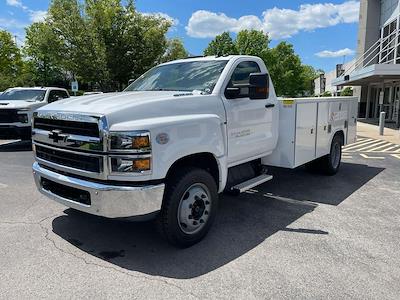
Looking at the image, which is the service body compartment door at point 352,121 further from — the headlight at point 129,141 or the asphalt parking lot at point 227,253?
the headlight at point 129,141

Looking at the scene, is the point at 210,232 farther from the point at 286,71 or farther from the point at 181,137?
the point at 286,71

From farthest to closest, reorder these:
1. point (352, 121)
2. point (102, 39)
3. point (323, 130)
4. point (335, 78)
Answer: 1. point (335, 78)
2. point (102, 39)
3. point (352, 121)
4. point (323, 130)

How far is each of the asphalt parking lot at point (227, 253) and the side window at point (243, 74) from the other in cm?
178

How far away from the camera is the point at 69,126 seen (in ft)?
12.7

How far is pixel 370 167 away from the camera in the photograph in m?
8.82

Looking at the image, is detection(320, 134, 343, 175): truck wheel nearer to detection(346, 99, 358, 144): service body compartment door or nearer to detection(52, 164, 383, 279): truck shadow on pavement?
detection(346, 99, 358, 144): service body compartment door

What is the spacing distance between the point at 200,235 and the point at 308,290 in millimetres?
1399

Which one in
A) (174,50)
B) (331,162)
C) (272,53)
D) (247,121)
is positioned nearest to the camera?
(247,121)

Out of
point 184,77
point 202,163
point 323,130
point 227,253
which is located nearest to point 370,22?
point 323,130

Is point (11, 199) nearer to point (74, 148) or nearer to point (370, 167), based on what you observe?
point (74, 148)

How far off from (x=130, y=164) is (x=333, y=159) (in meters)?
5.49

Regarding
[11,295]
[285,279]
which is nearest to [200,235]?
[285,279]

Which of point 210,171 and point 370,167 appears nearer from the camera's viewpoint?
point 210,171

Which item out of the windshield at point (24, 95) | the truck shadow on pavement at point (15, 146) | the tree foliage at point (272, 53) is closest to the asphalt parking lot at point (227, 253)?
the truck shadow on pavement at point (15, 146)
